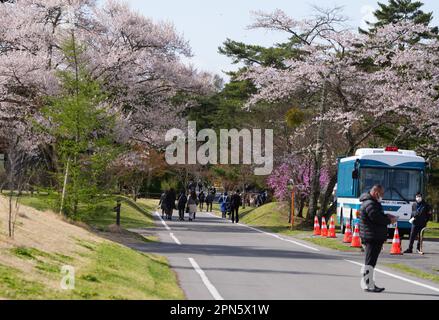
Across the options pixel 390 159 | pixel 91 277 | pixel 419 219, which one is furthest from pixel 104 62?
pixel 91 277

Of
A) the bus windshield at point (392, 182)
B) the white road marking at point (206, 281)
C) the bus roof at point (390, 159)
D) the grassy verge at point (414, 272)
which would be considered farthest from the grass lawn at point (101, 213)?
the grassy verge at point (414, 272)

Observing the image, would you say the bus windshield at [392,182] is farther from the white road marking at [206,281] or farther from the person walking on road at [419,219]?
the white road marking at [206,281]

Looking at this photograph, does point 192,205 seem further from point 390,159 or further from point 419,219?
point 419,219

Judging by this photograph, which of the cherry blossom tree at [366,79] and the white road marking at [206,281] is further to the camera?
the cherry blossom tree at [366,79]

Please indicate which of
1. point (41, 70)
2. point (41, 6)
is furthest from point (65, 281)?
point (41, 6)

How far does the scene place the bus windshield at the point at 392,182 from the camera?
30.7 m

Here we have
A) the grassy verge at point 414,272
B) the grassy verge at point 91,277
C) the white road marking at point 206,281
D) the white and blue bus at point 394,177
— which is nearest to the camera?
the grassy verge at point 91,277

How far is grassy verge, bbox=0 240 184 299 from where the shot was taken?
11.1 m

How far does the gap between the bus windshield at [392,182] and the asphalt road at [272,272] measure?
410 cm

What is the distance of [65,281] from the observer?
478 inches

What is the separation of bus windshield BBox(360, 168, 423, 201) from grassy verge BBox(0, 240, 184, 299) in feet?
46.6

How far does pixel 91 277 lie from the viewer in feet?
43.2

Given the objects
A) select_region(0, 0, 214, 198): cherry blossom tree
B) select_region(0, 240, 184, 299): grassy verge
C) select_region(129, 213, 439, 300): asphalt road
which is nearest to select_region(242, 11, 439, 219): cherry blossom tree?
select_region(0, 0, 214, 198): cherry blossom tree
